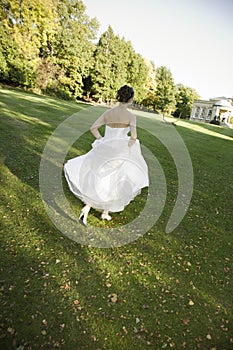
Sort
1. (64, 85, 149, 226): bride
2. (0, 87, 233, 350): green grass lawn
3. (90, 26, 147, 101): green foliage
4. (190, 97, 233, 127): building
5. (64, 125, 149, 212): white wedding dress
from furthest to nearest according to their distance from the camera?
1. (190, 97, 233, 127): building
2. (90, 26, 147, 101): green foliage
3. (64, 125, 149, 212): white wedding dress
4. (64, 85, 149, 226): bride
5. (0, 87, 233, 350): green grass lawn

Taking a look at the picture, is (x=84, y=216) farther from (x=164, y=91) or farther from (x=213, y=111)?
(x=213, y=111)

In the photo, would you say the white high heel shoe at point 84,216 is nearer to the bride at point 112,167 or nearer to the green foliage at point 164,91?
the bride at point 112,167

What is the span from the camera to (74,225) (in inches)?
177

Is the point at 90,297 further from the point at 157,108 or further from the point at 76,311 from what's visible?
the point at 157,108

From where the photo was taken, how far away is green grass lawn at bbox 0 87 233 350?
2.68m

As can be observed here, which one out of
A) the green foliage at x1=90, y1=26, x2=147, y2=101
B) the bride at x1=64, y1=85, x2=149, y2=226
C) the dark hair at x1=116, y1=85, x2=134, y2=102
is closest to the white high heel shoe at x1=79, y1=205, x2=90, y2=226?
the bride at x1=64, y1=85, x2=149, y2=226

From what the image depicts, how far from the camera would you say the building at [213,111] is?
59.1 meters

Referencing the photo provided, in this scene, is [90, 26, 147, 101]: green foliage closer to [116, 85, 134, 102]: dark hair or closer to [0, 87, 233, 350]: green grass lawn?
[0, 87, 233, 350]: green grass lawn

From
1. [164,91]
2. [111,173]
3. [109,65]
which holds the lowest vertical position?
[111,173]

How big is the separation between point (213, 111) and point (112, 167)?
66.8 meters

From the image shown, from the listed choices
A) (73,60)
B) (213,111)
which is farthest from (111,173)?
(213,111)

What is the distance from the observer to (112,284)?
336cm

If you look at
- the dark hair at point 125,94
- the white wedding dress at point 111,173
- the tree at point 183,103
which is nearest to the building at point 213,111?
the tree at point 183,103

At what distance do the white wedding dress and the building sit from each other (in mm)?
57138
